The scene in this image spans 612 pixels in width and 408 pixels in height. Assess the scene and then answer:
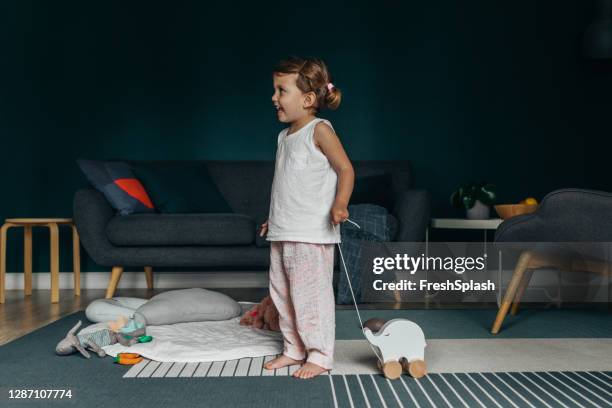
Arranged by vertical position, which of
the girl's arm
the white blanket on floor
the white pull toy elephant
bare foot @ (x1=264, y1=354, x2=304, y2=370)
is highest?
the girl's arm

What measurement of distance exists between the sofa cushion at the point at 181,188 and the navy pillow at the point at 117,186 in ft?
0.24

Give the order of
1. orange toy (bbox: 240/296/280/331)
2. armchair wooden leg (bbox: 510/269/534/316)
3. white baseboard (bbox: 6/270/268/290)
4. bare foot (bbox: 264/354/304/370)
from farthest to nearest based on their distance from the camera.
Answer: white baseboard (bbox: 6/270/268/290), armchair wooden leg (bbox: 510/269/534/316), orange toy (bbox: 240/296/280/331), bare foot (bbox: 264/354/304/370)

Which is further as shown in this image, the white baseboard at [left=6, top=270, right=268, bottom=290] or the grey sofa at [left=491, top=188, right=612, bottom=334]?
the white baseboard at [left=6, top=270, right=268, bottom=290]

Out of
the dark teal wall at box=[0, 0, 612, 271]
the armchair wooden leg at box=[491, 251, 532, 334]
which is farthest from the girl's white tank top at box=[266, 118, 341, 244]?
the dark teal wall at box=[0, 0, 612, 271]

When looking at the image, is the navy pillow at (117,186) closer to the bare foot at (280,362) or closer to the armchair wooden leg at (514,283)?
the bare foot at (280,362)

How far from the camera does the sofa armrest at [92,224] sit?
120 inches

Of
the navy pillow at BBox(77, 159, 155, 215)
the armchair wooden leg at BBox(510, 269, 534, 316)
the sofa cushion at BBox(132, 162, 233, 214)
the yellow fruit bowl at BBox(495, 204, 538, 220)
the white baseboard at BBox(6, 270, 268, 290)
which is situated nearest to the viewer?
the armchair wooden leg at BBox(510, 269, 534, 316)

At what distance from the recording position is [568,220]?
2.08 metres

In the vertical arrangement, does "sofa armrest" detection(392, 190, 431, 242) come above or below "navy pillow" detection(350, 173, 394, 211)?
below

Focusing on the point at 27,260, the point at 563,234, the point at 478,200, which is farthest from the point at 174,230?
the point at 563,234

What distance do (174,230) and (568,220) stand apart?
1.80m

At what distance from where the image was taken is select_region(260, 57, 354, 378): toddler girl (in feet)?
5.47

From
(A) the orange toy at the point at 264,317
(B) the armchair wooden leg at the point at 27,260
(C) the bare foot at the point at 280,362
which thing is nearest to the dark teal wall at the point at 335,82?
(B) the armchair wooden leg at the point at 27,260

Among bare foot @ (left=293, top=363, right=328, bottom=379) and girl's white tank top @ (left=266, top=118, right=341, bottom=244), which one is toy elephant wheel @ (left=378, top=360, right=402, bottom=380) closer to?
bare foot @ (left=293, top=363, right=328, bottom=379)
